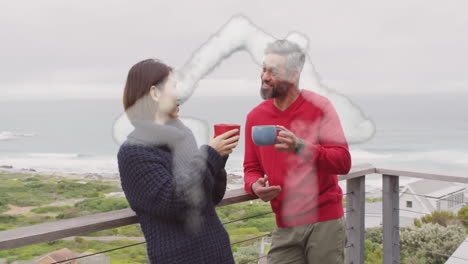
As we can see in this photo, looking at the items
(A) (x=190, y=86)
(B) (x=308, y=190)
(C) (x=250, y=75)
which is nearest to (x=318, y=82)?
(C) (x=250, y=75)

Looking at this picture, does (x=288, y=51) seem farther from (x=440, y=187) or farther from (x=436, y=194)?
(x=440, y=187)

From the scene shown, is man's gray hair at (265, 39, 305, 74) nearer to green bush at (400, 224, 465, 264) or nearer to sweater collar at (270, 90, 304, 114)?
sweater collar at (270, 90, 304, 114)

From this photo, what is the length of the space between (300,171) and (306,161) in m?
0.07

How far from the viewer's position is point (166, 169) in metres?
1.23

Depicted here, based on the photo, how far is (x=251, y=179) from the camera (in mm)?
1743

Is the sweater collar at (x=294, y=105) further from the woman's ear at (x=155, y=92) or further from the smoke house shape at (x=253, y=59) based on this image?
the woman's ear at (x=155, y=92)

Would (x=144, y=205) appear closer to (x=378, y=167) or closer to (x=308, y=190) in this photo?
(x=308, y=190)

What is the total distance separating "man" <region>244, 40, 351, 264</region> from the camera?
147 centimetres

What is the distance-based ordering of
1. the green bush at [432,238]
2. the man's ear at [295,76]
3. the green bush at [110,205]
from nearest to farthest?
the man's ear at [295,76] → the green bush at [110,205] → the green bush at [432,238]

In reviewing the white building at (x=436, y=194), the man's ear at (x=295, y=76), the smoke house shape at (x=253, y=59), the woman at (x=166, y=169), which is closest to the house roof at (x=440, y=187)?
the white building at (x=436, y=194)

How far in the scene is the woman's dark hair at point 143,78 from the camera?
46.7 inches

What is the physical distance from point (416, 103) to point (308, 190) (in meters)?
0.58

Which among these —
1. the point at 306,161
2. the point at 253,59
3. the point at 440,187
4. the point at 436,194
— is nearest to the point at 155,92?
the point at 253,59

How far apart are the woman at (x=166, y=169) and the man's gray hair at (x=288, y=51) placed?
0.27 metres
